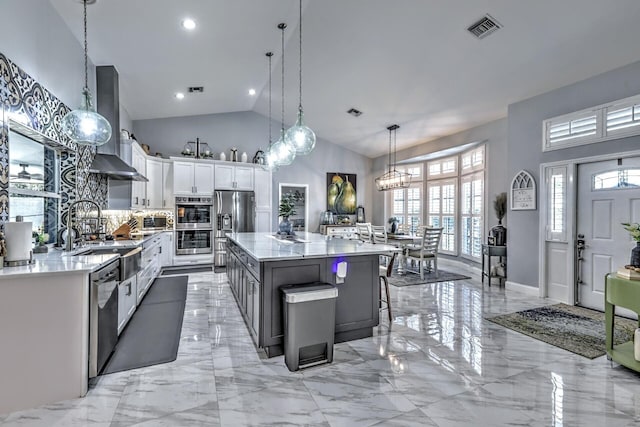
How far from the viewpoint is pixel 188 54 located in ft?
13.5

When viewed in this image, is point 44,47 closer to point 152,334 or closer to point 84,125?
point 84,125

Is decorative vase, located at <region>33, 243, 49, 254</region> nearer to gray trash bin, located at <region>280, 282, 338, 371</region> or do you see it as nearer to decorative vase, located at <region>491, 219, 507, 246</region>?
gray trash bin, located at <region>280, 282, 338, 371</region>

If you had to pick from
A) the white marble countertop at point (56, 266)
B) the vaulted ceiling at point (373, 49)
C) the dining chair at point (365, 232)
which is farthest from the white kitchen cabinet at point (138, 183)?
the dining chair at point (365, 232)

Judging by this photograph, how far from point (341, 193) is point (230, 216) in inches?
131

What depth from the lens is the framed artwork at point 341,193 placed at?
28.1 ft

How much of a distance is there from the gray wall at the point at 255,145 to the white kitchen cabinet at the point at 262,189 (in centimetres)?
62

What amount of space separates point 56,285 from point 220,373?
1.29m

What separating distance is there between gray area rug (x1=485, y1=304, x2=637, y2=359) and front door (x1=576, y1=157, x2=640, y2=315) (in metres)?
0.40

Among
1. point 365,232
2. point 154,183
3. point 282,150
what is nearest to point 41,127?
point 282,150

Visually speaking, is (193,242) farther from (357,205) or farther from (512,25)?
(512,25)

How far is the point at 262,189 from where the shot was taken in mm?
7129

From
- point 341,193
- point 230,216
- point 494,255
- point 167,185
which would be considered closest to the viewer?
point 494,255

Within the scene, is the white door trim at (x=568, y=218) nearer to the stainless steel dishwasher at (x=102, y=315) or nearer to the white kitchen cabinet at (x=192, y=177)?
the stainless steel dishwasher at (x=102, y=315)

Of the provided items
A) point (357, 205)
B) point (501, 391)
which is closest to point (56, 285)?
point (501, 391)
